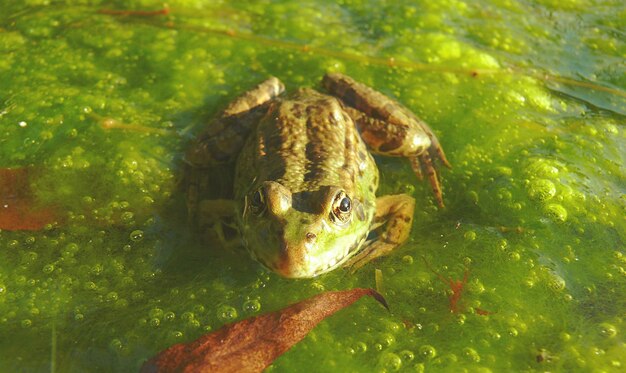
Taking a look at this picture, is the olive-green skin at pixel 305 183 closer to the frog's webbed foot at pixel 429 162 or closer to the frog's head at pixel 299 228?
the frog's head at pixel 299 228

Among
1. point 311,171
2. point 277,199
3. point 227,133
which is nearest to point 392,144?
point 311,171

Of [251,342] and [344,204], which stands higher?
[344,204]

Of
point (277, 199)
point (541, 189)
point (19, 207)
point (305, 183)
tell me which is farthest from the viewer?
point (541, 189)

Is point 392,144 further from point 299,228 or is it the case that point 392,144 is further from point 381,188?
point 299,228

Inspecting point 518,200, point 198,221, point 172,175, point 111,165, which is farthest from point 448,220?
point 111,165

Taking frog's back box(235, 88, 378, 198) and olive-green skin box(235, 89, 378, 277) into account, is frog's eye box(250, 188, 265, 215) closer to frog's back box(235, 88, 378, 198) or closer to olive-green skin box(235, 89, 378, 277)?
olive-green skin box(235, 89, 378, 277)

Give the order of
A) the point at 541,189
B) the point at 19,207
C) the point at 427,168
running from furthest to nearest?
the point at 427,168 < the point at 541,189 < the point at 19,207

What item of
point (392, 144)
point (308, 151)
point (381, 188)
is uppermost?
point (308, 151)
